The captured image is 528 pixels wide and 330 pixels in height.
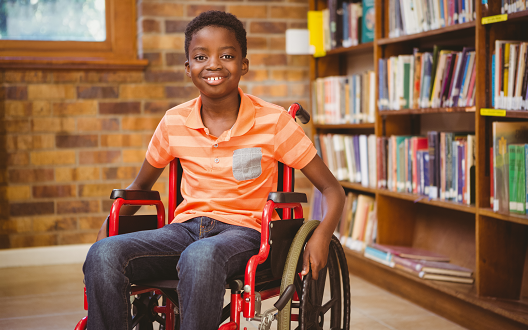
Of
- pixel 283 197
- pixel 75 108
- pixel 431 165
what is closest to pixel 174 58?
pixel 75 108

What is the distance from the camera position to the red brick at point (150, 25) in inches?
136

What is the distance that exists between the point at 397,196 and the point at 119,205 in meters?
1.60

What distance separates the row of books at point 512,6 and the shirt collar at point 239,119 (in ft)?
3.50

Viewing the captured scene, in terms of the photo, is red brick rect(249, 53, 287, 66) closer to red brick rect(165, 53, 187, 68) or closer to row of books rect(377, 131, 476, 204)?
red brick rect(165, 53, 187, 68)

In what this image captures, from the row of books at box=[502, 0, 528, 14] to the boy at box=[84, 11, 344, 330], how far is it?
0.99 meters

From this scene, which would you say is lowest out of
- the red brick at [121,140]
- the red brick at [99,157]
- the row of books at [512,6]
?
the red brick at [99,157]

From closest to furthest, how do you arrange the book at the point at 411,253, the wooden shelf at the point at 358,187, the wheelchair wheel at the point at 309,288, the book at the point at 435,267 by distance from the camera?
the wheelchair wheel at the point at 309,288
the book at the point at 435,267
the book at the point at 411,253
the wooden shelf at the point at 358,187

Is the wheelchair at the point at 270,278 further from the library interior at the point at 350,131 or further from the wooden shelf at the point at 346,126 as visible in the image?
the wooden shelf at the point at 346,126

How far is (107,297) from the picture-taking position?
137 centimetres

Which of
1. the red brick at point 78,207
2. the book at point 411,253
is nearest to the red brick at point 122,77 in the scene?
the red brick at point 78,207

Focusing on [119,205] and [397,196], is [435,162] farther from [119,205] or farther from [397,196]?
[119,205]

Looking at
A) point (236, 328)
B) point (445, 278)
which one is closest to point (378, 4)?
point (445, 278)

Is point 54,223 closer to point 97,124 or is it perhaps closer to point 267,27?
point 97,124

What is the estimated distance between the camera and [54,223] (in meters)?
3.47
